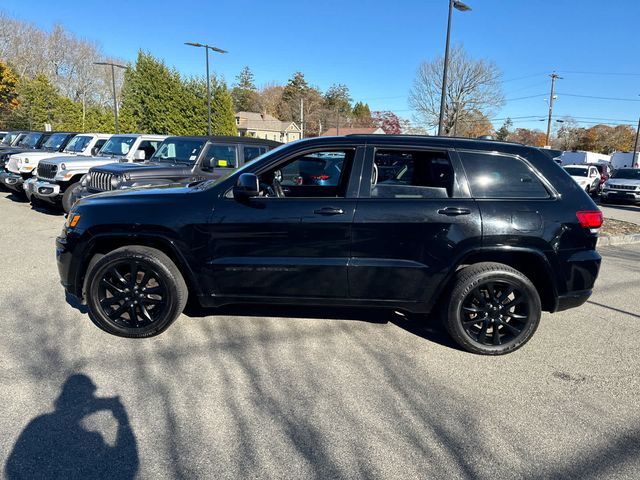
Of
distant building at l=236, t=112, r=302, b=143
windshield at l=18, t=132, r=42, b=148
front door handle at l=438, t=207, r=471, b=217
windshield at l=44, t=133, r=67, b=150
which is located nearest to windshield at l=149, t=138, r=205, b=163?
front door handle at l=438, t=207, r=471, b=217

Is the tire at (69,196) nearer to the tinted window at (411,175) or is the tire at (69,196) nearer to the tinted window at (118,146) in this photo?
the tinted window at (118,146)

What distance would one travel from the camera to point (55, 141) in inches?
572

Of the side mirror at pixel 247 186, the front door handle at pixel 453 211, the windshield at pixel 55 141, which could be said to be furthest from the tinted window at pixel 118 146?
the front door handle at pixel 453 211

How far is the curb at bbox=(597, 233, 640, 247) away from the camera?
9203 millimetres

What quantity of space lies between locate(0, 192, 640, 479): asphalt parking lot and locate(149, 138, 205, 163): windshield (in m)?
4.25

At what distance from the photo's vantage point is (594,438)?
8.79 ft

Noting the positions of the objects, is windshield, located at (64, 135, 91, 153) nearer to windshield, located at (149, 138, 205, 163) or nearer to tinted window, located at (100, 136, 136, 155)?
tinted window, located at (100, 136, 136, 155)

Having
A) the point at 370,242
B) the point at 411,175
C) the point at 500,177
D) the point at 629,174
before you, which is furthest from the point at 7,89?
the point at 629,174

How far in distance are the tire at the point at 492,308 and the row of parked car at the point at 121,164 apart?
5.46m

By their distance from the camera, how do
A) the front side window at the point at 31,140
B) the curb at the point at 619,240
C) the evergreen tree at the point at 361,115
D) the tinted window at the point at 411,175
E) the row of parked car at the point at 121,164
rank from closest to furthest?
1. the tinted window at the point at 411,175
2. the row of parked car at the point at 121,164
3. the curb at the point at 619,240
4. the front side window at the point at 31,140
5. the evergreen tree at the point at 361,115

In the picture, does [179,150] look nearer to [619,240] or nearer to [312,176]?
[312,176]

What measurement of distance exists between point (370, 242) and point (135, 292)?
2.12 m

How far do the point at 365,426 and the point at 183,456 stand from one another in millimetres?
1098

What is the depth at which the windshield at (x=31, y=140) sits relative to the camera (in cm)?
1571
